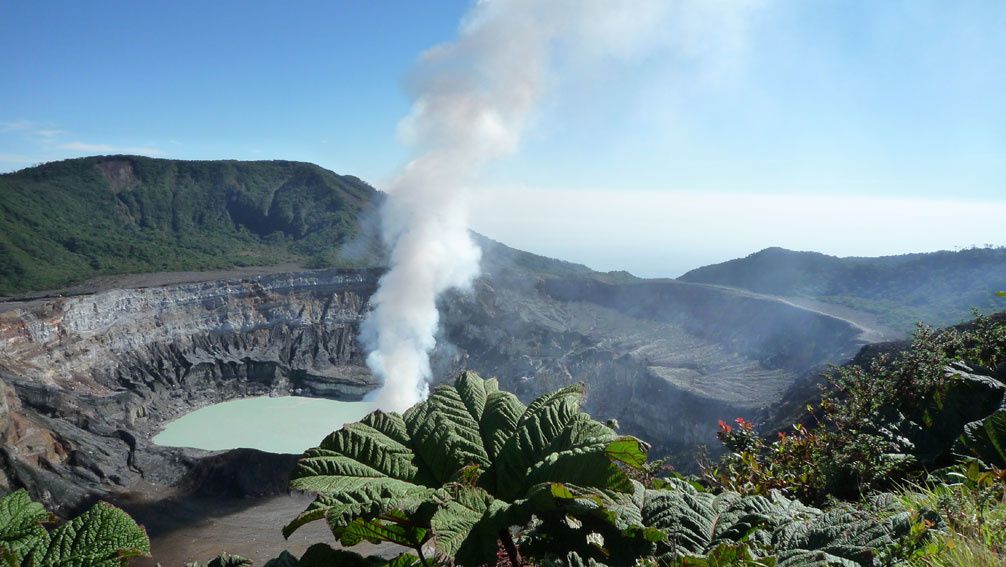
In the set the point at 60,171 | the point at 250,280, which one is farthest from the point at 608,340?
the point at 60,171

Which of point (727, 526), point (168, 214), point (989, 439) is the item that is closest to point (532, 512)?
point (727, 526)

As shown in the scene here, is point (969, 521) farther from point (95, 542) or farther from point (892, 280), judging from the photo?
point (892, 280)

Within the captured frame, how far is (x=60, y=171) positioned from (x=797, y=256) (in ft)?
380

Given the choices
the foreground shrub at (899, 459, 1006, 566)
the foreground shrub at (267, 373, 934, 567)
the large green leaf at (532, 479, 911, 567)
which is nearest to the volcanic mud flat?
the foreground shrub at (899, 459, 1006, 566)

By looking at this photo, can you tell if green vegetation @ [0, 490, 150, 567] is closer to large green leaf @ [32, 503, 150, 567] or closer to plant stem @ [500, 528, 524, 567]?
large green leaf @ [32, 503, 150, 567]

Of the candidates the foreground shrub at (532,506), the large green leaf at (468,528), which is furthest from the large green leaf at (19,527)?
the large green leaf at (468,528)

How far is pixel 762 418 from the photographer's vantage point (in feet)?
102

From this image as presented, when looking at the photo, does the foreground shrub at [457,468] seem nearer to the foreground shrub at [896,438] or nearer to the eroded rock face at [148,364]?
the foreground shrub at [896,438]

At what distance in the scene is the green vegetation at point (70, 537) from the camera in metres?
2.12

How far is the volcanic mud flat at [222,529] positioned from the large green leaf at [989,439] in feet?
52.0

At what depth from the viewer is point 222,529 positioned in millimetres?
22891

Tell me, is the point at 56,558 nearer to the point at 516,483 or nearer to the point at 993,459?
the point at 516,483

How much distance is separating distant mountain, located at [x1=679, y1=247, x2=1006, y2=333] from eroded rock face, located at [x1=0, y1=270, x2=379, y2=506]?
4153cm

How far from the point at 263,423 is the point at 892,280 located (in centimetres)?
5452
